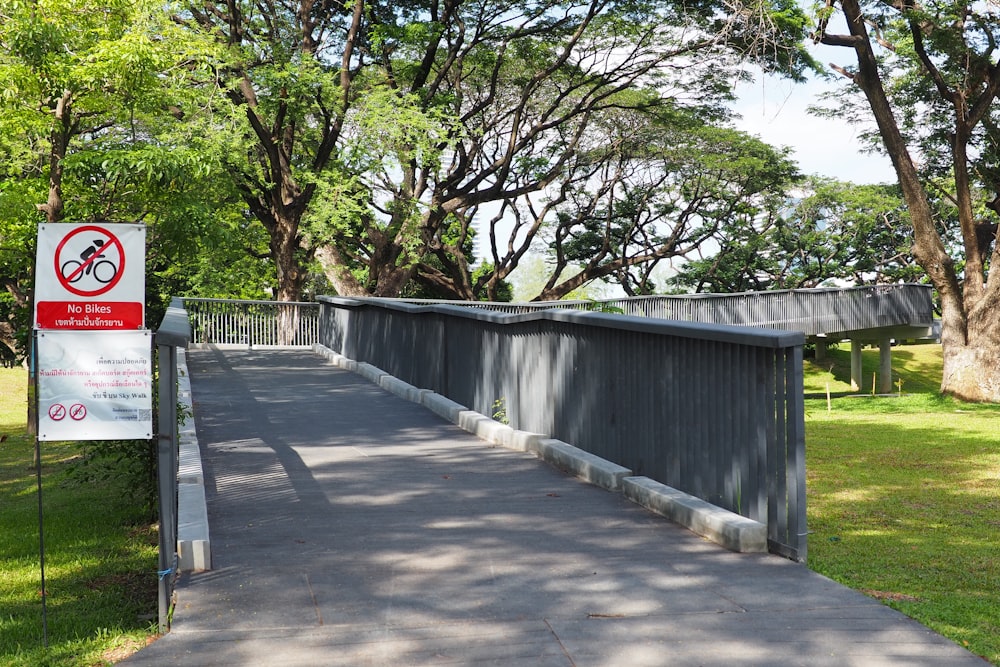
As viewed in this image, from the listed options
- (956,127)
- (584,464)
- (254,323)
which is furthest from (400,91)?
(584,464)

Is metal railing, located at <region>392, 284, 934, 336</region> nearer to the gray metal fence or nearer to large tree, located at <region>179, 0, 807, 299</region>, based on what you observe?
large tree, located at <region>179, 0, 807, 299</region>

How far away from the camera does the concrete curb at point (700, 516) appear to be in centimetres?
619

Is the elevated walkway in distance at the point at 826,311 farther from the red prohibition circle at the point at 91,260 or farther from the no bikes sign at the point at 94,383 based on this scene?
the no bikes sign at the point at 94,383

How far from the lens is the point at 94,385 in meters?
5.10

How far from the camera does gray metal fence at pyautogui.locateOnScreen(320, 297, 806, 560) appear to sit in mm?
6113

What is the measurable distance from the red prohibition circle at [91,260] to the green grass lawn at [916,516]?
4.29 metres

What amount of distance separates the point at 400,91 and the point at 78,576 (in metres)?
24.8

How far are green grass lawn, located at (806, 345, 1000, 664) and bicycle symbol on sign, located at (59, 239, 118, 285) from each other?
4349mm

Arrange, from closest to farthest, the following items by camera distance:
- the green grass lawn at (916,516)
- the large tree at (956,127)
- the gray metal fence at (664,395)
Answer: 1. the green grass lawn at (916,516)
2. the gray metal fence at (664,395)
3. the large tree at (956,127)

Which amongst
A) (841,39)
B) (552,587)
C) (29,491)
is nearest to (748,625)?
(552,587)

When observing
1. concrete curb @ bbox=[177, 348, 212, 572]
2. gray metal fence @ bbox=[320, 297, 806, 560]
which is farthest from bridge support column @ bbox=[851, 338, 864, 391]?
concrete curb @ bbox=[177, 348, 212, 572]

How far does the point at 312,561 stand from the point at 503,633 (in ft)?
5.19

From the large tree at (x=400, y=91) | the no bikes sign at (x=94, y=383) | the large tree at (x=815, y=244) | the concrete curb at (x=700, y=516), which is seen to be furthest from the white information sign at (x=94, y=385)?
the large tree at (x=815, y=244)

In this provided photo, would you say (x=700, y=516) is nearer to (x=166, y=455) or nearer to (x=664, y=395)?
(x=664, y=395)
